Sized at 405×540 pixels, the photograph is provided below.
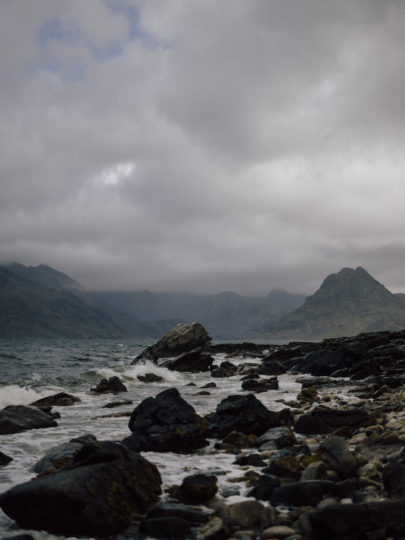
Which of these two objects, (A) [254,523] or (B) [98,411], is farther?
(B) [98,411]

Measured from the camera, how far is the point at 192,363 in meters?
53.2

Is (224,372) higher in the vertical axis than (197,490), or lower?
lower

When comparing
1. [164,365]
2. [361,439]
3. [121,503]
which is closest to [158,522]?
[121,503]

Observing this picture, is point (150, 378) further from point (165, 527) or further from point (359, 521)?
point (359, 521)

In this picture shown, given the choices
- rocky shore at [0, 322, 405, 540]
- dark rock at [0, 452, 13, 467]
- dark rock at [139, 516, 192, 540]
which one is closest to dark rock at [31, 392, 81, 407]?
rocky shore at [0, 322, 405, 540]

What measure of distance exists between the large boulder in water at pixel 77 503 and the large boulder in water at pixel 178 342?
6026cm

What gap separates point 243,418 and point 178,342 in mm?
56186

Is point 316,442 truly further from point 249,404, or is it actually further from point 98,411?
point 98,411

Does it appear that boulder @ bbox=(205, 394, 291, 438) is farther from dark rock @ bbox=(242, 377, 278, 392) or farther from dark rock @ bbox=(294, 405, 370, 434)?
dark rock @ bbox=(242, 377, 278, 392)

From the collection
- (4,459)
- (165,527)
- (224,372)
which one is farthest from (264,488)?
(224,372)

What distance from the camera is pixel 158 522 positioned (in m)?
6.46

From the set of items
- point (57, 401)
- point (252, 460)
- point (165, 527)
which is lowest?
point (57, 401)

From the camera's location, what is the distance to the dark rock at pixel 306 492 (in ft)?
23.3

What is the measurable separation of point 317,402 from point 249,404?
23.3 ft
